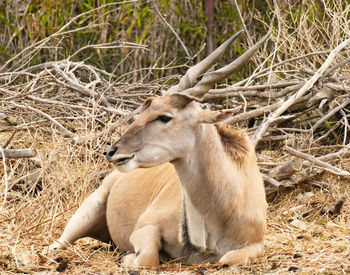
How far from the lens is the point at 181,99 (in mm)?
3834

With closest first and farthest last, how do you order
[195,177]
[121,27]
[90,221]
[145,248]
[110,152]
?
[110,152] < [195,177] < [145,248] < [90,221] < [121,27]

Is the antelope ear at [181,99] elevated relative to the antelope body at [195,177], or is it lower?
elevated

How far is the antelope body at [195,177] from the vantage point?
3791mm

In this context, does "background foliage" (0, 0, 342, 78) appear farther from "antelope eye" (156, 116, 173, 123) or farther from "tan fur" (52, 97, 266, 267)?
"antelope eye" (156, 116, 173, 123)

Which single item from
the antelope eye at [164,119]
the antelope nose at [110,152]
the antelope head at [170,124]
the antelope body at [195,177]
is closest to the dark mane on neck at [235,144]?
the antelope body at [195,177]

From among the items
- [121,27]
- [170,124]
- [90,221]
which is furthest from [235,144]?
[121,27]

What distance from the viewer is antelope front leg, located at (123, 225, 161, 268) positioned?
13.2 feet

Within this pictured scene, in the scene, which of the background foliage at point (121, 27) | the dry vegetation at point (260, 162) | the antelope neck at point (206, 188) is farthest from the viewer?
the background foliage at point (121, 27)

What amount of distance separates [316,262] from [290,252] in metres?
0.32

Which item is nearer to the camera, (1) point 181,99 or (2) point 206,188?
(1) point 181,99

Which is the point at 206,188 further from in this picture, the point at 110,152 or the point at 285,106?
the point at 285,106

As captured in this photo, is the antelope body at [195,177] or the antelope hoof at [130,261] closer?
the antelope body at [195,177]

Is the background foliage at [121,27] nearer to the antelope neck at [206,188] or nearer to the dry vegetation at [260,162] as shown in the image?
the dry vegetation at [260,162]

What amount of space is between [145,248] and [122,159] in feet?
2.12
